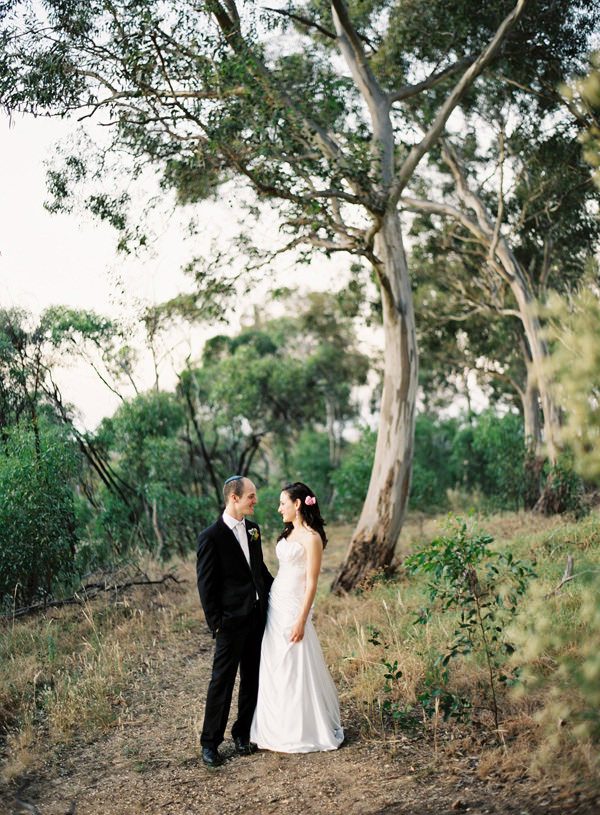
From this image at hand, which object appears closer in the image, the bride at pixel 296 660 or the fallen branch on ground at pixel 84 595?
the bride at pixel 296 660

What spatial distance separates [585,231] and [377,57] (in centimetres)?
827

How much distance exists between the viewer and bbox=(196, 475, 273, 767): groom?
240 inches

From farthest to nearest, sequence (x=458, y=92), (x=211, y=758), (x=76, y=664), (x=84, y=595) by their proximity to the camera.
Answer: (x=458, y=92) < (x=84, y=595) < (x=76, y=664) < (x=211, y=758)

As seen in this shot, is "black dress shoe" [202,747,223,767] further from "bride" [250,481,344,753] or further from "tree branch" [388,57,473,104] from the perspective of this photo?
"tree branch" [388,57,473,104]

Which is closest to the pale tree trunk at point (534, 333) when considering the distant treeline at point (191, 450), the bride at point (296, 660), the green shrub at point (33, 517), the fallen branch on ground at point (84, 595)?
the distant treeline at point (191, 450)

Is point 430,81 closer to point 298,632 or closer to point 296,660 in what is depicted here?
point 298,632

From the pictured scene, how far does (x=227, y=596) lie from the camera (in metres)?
6.17

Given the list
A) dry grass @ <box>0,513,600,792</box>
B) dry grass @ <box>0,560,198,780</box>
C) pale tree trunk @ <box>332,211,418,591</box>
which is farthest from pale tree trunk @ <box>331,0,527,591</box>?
dry grass @ <box>0,560,198,780</box>

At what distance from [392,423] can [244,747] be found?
22.0ft

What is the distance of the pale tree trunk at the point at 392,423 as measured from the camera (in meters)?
12.1

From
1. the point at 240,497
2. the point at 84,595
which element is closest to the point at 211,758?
A: the point at 240,497

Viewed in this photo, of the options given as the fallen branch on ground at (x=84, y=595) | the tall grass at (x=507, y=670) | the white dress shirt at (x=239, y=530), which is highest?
the white dress shirt at (x=239, y=530)

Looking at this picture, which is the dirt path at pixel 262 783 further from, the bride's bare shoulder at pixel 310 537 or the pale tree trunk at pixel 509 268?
the pale tree trunk at pixel 509 268

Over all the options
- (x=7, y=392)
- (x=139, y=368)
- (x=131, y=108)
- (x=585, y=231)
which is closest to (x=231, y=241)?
(x=131, y=108)
